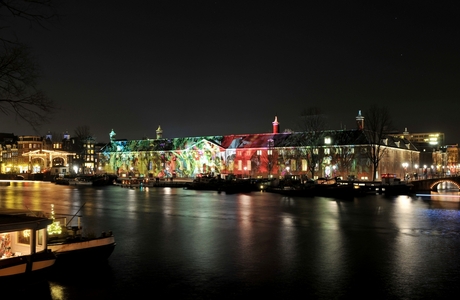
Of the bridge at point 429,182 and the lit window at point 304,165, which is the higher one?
the lit window at point 304,165

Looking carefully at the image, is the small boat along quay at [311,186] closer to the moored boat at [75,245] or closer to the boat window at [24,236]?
Result: the moored boat at [75,245]

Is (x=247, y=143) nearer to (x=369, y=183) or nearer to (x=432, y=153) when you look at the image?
(x=369, y=183)

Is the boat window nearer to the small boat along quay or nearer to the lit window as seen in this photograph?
the small boat along quay

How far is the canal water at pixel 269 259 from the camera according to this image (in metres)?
17.6

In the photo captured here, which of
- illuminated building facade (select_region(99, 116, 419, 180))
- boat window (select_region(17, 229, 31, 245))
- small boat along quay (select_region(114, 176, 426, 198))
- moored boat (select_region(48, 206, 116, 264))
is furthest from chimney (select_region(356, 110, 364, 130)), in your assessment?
boat window (select_region(17, 229, 31, 245))

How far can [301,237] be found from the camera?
1136 inches

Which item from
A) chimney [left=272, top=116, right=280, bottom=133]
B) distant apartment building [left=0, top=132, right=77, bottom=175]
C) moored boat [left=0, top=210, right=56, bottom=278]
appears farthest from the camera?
distant apartment building [left=0, top=132, right=77, bottom=175]

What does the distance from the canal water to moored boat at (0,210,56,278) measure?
1.03m

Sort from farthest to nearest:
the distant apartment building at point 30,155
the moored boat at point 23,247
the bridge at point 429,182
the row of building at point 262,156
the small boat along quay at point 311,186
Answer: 1. the distant apartment building at point 30,155
2. the row of building at point 262,156
3. the bridge at point 429,182
4. the small boat along quay at point 311,186
5. the moored boat at point 23,247

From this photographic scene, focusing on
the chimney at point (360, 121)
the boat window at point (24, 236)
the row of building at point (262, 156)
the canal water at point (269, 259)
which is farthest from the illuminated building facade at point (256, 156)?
the boat window at point (24, 236)

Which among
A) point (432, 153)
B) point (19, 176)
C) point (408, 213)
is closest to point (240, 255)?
point (408, 213)

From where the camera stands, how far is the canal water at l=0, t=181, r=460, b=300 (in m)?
17.6

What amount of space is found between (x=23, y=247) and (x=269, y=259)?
424 inches

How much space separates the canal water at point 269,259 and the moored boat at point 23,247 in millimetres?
1032
